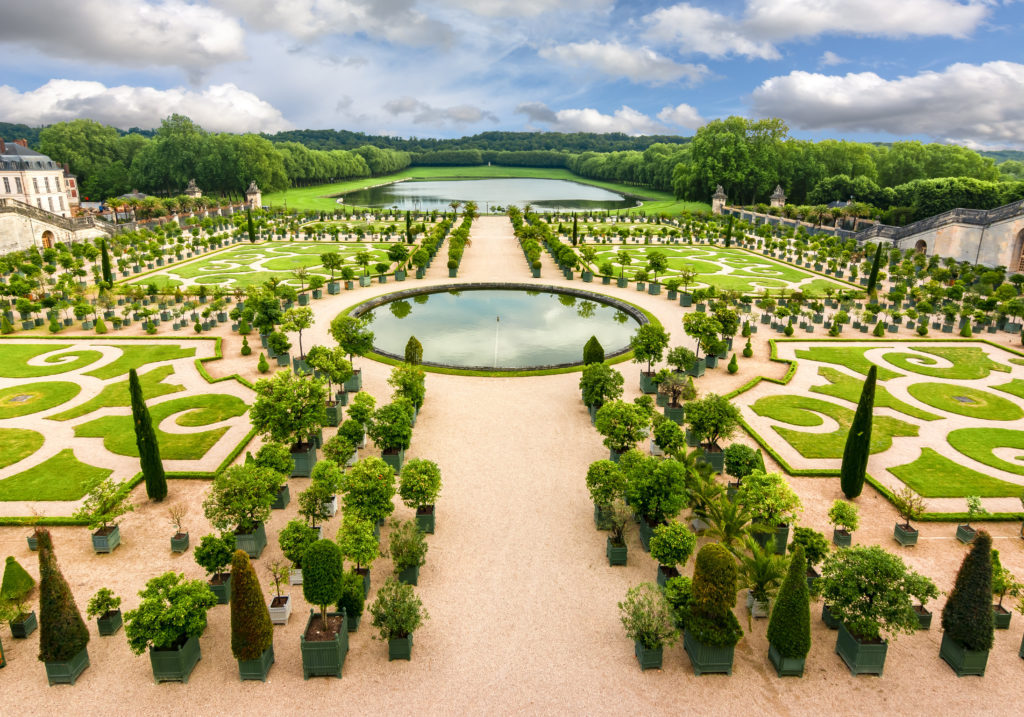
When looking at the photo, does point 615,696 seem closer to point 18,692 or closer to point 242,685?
point 242,685

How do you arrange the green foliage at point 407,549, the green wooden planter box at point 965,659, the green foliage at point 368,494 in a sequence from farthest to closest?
1. the green foliage at point 368,494
2. the green foliage at point 407,549
3. the green wooden planter box at point 965,659

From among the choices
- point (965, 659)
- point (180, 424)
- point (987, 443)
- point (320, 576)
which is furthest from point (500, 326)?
point (965, 659)

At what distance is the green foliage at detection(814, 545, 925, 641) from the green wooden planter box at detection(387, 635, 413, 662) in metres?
10.3

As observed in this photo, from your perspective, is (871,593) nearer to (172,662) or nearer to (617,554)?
(617,554)

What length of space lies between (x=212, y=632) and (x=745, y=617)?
14.1 metres

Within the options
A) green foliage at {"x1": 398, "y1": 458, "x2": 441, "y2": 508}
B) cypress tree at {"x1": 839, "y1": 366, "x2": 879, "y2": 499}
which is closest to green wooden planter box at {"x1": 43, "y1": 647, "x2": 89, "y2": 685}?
green foliage at {"x1": 398, "y1": 458, "x2": 441, "y2": 508}

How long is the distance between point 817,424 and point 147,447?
2773 cm

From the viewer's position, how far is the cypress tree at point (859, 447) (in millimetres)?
20109

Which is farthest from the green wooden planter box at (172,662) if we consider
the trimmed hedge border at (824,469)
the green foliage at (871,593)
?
the trimmed hedge border at (824,469)

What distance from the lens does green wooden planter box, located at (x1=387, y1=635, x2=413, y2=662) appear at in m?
14.0

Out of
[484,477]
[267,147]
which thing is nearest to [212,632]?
[484,477]

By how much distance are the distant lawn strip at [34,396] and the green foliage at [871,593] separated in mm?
33903

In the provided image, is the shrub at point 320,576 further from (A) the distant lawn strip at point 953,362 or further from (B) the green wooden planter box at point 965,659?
(A) the distant lawn strip at point 953,362

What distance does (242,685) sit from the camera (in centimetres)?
1341
